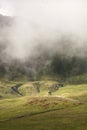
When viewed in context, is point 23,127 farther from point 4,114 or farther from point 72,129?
point 4,114

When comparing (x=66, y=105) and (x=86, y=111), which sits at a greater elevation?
(x=66, y=105)

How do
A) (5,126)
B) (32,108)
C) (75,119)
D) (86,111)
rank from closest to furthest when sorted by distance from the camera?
(5,126)
(75,119)
(86,111)
(32,108)

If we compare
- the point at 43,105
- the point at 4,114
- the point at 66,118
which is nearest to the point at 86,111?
the point at 66,118

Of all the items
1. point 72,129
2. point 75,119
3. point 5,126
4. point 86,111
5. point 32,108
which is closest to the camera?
point 72,129

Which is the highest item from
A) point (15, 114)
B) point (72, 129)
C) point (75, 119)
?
point (15, 114)

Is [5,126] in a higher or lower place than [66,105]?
lower

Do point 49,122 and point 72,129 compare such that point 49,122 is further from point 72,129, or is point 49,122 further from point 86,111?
point 86,111

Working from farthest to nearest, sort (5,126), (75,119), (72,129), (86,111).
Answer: (86,111) < (75,119) < (5,126) < (72,129)

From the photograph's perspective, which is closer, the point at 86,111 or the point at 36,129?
the point at 36,129

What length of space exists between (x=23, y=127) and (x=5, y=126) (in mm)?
10438

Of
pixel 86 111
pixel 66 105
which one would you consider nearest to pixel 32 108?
pixel 66 105

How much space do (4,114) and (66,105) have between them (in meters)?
48.1

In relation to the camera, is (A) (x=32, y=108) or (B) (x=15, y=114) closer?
(B) (x=15, y=114)

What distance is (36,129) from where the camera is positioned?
120125 mm
